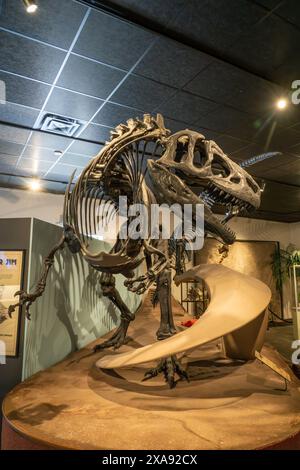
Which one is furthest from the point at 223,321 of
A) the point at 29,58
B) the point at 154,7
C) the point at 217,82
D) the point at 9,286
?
the point at 29,58

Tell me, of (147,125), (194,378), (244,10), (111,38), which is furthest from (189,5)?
(194,378)

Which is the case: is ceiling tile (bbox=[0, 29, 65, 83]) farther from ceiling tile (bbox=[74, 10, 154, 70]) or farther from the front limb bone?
the front limb bone

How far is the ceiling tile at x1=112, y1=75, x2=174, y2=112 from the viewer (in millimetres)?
3509

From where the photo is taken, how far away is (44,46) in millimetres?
2938

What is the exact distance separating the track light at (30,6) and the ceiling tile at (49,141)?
2388mm

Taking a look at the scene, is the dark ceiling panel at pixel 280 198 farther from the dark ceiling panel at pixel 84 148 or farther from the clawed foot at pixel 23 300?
the clawed foot at pixel 23 300

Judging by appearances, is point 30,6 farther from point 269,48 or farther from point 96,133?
point 96,133

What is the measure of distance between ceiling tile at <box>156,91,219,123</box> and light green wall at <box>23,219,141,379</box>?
213 centimetres

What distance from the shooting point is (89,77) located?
342 centimetres

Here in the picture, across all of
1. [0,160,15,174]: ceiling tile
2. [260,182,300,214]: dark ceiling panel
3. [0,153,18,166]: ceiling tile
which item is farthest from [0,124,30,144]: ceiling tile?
[260,182,300,214]: dark ceiling panel

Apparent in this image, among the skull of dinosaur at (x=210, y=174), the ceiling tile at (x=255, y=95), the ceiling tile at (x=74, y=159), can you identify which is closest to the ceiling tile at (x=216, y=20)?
the ceiling tile at (x=255, y=95)

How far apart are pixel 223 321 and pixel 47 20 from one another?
2768 millimetres

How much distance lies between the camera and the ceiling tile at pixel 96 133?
4594mm
